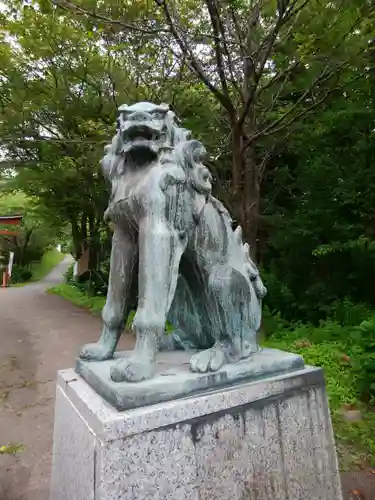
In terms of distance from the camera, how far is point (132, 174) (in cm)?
190

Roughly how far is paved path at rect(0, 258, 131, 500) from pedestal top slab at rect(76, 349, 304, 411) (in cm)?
156

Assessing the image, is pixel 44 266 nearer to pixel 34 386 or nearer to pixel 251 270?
pixel 34 386

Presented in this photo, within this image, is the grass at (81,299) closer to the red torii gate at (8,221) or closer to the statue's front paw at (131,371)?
the red torii gate at (8,221)

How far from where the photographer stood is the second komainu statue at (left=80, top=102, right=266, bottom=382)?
Answer: 1734mm

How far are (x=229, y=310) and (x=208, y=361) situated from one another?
0.29 meters

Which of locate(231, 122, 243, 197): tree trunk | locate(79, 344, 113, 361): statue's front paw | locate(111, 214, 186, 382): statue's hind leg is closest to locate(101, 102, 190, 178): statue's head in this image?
locate(111, 214, 186, 382): statue's hind leg

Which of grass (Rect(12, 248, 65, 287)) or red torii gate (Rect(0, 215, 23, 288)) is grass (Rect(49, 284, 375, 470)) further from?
grass (Rect(12, 248, 65, 287))

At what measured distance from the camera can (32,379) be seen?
16.7 feet

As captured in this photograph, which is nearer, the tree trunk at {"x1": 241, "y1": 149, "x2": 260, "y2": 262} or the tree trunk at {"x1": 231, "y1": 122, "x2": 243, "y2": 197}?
the tree trunk at {"x1": 231, "y1": 122, "x2": 243, "y2": 197}

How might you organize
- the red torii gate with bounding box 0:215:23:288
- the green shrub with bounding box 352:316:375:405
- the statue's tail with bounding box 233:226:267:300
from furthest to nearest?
the red torii gate with bounding box 0:215:23:288
the green shrub with bounding box 352:316:375:405
the statue's tail with bounding box 233:226:267:300

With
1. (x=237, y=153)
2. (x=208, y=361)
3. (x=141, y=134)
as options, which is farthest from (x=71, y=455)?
(x=237, y=153)

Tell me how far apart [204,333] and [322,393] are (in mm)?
686

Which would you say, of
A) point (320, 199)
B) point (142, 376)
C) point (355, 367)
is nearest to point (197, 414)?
point (142, 376)

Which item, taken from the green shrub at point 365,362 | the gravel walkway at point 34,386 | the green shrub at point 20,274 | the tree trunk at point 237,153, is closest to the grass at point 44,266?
the green shrub at point 20,274
